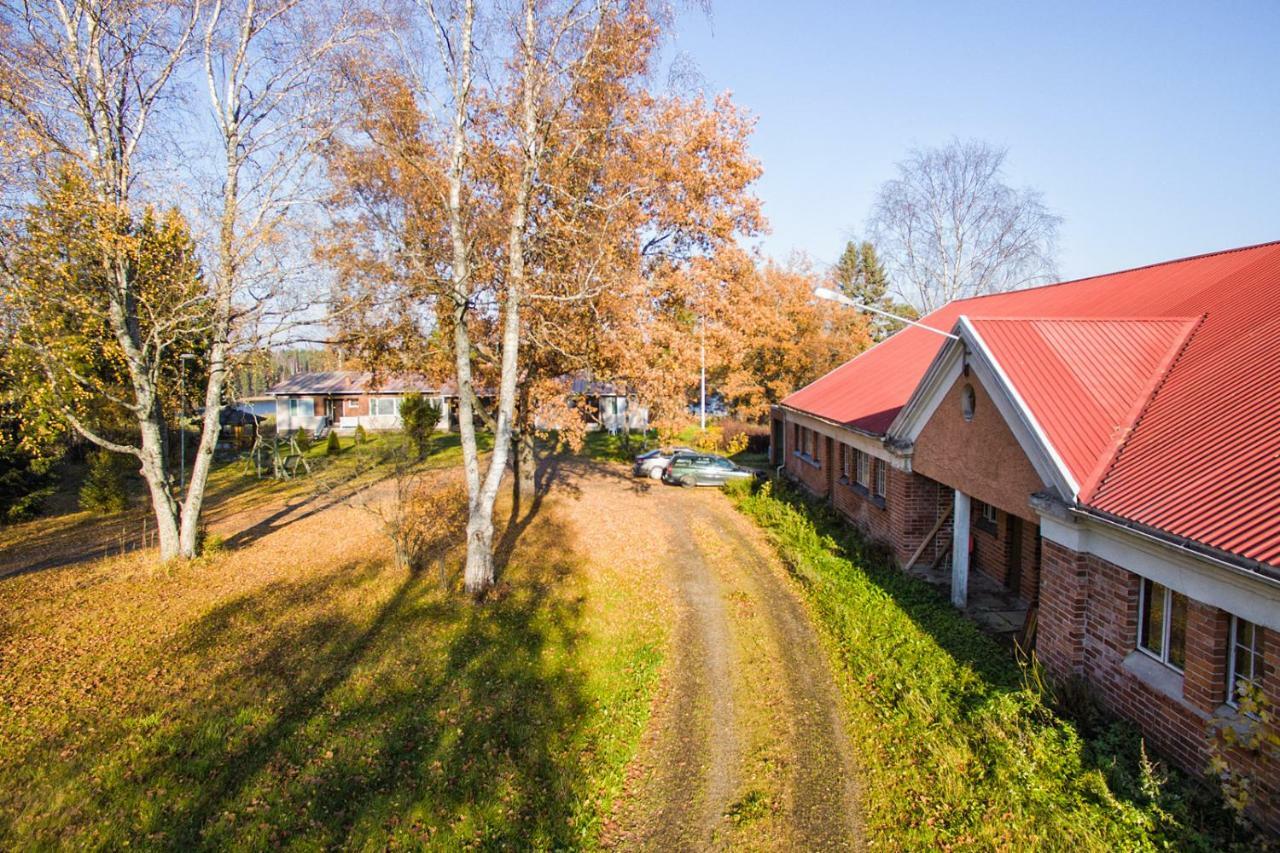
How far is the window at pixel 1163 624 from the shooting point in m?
6.64

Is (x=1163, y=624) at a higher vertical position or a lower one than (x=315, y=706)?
higher

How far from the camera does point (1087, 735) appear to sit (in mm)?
6984

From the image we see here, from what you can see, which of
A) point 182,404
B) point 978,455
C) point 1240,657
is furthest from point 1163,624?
point 182,404

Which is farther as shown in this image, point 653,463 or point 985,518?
point 653,463

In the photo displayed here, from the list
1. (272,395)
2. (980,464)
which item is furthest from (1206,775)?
(272,395)

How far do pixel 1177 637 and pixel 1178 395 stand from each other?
9.98 ft

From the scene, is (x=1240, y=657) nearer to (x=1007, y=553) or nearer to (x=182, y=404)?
(x=1007, y=553)

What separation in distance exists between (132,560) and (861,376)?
19.5m

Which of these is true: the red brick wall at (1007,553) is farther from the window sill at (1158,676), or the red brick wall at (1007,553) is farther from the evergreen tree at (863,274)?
the evergreen tree at (863,274)

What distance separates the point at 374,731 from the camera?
7648 millimetres

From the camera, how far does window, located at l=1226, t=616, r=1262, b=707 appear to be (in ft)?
19.0

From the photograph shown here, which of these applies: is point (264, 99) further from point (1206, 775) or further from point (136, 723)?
point (1206, 775)

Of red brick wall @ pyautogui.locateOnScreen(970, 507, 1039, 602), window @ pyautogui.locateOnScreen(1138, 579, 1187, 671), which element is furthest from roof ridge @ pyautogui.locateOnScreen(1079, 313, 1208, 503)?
red brick wall @ pyautogui.locateOnScreen(970, 507, 1039, 602)

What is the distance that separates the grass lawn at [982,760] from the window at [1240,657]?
3.18 feet
